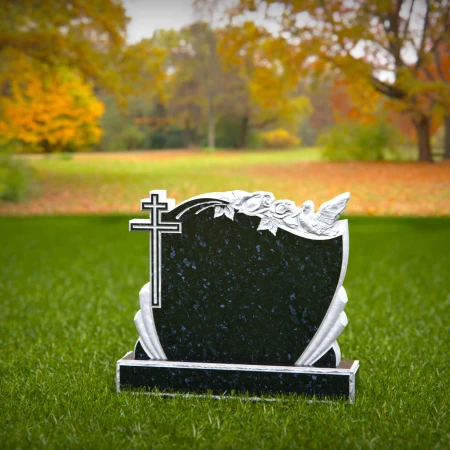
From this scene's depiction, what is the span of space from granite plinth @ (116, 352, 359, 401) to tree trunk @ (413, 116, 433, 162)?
13056 millimetres

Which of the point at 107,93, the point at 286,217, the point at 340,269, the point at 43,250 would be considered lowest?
the point at 43,250

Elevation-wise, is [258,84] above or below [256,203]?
above

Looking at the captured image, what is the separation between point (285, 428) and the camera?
148 inches

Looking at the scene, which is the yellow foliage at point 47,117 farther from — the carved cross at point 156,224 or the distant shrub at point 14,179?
the carved cross at point 156,224

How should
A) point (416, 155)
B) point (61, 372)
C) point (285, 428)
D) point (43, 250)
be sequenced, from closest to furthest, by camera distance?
point (285, 428), point (61, 372), point (43, 250), point (416, 155)

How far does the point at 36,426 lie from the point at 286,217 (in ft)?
5.84

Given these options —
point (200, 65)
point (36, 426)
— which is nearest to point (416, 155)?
point (200, 65)

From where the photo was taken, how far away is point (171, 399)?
4379mm

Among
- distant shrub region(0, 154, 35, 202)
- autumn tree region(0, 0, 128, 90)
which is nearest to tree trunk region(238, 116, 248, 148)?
autumn tree region(0, 0, 128, 90)

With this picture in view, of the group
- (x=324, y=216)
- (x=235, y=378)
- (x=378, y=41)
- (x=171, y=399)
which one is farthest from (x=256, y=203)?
(x=378, y=41)

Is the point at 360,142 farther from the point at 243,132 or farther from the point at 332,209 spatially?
the point at 332,209

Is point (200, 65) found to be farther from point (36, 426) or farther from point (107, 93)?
point (36, 426)

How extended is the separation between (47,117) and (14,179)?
7.84ft

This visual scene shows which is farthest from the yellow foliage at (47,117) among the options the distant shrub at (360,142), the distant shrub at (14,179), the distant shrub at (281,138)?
the distant shrub at (360,142)
